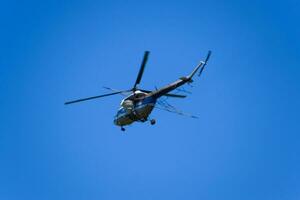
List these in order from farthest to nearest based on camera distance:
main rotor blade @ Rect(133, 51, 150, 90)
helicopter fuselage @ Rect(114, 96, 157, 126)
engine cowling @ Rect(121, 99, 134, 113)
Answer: engine cowling @ Rect(121, 99, 134, 113), helicopter fuselage @ Rect(114, 96, 157, 126), main rotor blade @ Rect(133, 51, 150, 90)

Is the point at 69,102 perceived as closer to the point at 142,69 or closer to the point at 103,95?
the point at 103,95

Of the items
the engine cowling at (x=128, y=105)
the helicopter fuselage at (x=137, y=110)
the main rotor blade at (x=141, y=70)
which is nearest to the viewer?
the main rotor blade at (x=141, y=70)

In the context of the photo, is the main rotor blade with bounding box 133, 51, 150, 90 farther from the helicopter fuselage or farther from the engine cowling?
the helicopter fuselage

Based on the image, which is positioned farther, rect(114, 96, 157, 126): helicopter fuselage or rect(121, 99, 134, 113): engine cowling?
rect(121, 99, 134, 113): engine cowling

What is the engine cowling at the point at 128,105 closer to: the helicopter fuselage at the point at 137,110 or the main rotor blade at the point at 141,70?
the helicopter fuselage at the point at 137,110

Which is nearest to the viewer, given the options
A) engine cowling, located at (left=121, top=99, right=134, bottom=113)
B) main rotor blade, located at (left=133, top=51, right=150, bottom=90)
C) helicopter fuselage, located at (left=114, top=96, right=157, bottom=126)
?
main rotor blade, located at (left=133, top=51, right=150, bottom=90)

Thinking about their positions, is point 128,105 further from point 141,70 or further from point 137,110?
point 141,70

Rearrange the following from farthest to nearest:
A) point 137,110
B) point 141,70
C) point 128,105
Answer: point 128,105 < point 137,110 < point 141,70

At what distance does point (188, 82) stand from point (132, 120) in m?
6.45

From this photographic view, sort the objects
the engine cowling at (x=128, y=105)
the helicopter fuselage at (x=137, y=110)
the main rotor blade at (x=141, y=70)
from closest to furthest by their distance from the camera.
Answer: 1. the main rotor blade at (x=141, y=70)
2. the helicopter fuselage at (x=137, y=110)
3. the engine cowling at (x=128, y=105)

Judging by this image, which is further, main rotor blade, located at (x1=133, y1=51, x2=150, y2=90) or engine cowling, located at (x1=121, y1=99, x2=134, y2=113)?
engine cowling, located at (x1=121, y1=99, x2=134, y2=113)

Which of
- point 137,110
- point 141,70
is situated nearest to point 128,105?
point 137,110

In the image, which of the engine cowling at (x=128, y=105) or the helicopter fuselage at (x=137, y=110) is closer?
the helicopter fuselage at (x=137, y=110)

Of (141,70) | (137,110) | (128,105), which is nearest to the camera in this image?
(141,70)
